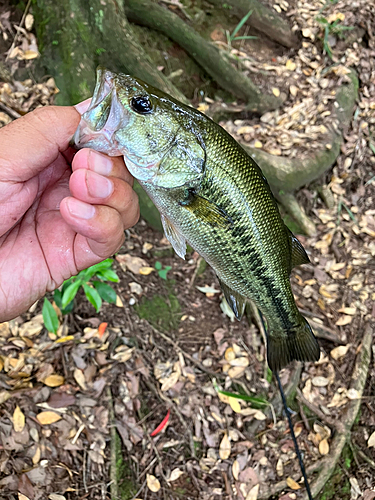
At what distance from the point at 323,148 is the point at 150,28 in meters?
2.78

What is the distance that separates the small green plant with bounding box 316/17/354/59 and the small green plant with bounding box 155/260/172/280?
4560mm

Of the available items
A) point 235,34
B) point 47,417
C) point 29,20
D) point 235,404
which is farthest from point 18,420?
point 235,34

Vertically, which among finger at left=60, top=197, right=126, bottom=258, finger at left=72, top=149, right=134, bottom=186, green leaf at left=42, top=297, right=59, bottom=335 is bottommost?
green leaf at left=42, top=297, right=59, bottom=335

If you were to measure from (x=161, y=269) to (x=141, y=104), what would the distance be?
7.62ft

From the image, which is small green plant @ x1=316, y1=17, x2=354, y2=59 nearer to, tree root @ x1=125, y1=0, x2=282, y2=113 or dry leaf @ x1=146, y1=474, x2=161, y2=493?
tree root @ x1=125, y1=0, x2=282, y2=113

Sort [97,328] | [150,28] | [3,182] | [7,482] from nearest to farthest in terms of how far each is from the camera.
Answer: [3,182] → [7,482] → [97,328] → [150,28]

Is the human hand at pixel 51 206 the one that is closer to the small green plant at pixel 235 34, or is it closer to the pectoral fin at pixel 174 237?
the pectoral fin at pixel 174 237

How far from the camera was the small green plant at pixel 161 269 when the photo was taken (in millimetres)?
3961

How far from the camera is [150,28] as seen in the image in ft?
15.2

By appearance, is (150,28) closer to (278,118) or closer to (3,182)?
(278,118)

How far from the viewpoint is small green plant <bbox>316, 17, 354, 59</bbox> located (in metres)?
5.96

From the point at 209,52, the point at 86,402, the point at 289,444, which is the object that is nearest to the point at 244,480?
the point at 289,444

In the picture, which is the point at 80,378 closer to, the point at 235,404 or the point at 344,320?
the point at 235,404

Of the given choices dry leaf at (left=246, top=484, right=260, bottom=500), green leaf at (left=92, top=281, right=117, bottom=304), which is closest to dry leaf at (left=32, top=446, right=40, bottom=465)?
green leaf at (left=92, top=281, right=117, bottom=304)
